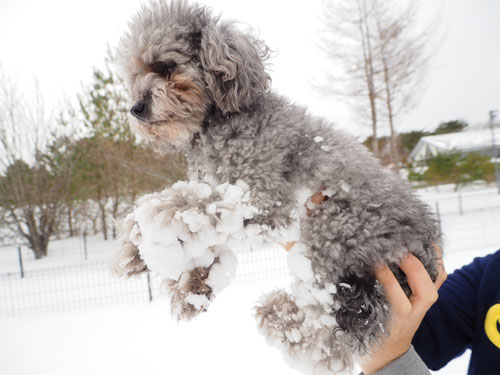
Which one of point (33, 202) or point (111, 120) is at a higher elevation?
point (111, 120)

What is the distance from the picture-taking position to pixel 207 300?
120 centimetres

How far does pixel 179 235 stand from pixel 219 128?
0.62m

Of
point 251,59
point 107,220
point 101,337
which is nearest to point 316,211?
point 251,59

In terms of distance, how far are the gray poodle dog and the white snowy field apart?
2324 mm

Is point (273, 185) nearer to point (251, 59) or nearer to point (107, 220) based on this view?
point (251, 59)

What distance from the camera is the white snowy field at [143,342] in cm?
424

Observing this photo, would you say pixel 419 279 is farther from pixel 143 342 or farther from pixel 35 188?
pixel 35 188

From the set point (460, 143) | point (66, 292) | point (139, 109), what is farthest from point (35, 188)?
point (460, 143)

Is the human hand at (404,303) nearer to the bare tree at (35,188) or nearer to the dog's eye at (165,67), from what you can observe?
the dog's eye at (165,67)

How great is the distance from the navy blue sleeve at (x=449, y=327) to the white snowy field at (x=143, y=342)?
2.09 metres

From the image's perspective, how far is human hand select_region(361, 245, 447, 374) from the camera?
1.25 meters

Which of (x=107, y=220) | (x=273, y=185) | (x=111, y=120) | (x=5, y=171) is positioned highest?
(x=111, y=120)

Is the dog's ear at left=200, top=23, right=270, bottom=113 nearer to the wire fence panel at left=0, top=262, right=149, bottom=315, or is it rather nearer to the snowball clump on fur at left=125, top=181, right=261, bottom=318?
the snowball clump on fur at left=125, top=181, right=261, bottom=318

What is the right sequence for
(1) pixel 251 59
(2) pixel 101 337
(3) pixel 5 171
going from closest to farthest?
(1) pixel 251 59 → (2) pixel 101 337 → (3) pixel 5 171
